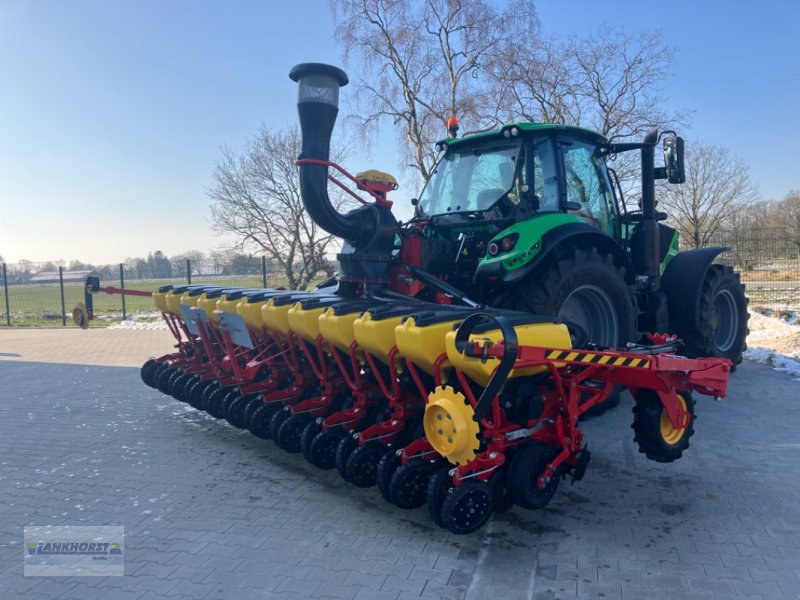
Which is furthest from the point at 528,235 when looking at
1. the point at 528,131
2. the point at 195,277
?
the point at 195,277

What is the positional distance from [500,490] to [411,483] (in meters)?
0.49

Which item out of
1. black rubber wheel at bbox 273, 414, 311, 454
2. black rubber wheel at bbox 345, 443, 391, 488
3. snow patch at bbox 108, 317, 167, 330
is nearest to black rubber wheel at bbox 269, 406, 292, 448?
black rubber wheel at bbox 273, 414, 311, 454

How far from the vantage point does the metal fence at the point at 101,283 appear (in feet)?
57.8

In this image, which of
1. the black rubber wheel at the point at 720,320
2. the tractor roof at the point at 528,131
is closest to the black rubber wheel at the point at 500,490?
the tractor roof at the point at 528,131

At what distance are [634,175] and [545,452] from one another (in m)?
12.9

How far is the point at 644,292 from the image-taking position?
603 centimetres

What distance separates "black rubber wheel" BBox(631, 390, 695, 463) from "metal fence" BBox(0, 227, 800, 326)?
1194 cm

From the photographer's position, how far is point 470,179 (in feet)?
18.6

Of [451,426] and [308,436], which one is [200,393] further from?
[451,426]

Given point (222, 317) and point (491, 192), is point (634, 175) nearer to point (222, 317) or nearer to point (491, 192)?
point (491, 192)

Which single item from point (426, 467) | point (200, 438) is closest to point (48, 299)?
point (200, 438)

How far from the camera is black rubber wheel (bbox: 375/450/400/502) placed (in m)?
3.46

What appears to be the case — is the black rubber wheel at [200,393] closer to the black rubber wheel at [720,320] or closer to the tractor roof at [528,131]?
the tractor roof at [528,131]

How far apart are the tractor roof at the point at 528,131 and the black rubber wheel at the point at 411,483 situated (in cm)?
308
